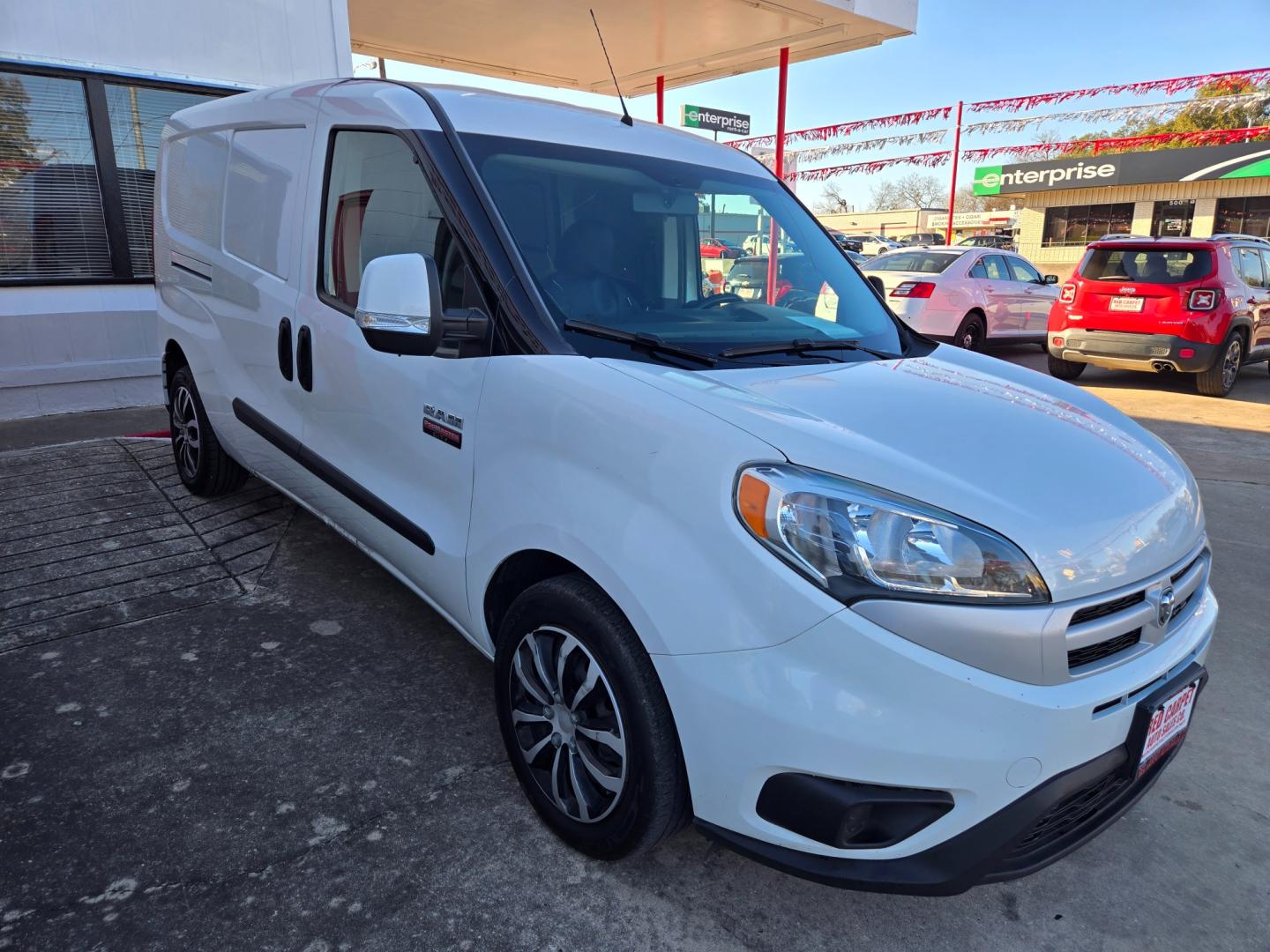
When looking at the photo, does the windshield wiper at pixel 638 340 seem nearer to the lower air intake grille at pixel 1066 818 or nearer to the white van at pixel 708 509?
the white van at pixel 708 509

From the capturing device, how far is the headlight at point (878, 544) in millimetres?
1595

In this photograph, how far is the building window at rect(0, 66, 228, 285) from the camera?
613cm

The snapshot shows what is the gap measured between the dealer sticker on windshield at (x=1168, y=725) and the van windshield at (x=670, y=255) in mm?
1205

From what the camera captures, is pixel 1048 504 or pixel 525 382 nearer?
pixel 1048 504

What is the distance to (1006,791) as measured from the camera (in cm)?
158

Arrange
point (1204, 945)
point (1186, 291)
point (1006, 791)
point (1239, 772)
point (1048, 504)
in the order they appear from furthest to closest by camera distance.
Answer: point (1186, 291)
point (1239, 772)
point (1204, 945)
point (1048, 504)
point (1006, 791)

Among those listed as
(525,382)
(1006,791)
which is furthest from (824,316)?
(1006,791)

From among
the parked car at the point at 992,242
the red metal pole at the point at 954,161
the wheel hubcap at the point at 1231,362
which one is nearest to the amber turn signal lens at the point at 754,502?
the wheel hubcap at the point at 1231,362

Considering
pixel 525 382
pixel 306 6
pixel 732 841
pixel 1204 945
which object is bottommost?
pixel 1204 945

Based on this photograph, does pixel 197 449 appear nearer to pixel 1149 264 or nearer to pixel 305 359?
pixel 305 359

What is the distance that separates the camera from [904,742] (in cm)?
155

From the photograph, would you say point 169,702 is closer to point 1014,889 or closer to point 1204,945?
point 1014,889

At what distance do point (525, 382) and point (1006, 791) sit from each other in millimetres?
1361

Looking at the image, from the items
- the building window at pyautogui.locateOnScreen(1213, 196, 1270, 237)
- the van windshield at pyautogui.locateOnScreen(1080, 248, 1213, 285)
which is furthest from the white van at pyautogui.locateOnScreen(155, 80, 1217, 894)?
the building window at pyautogui.locateOnScreen(1213, 196, 1270, 237)
